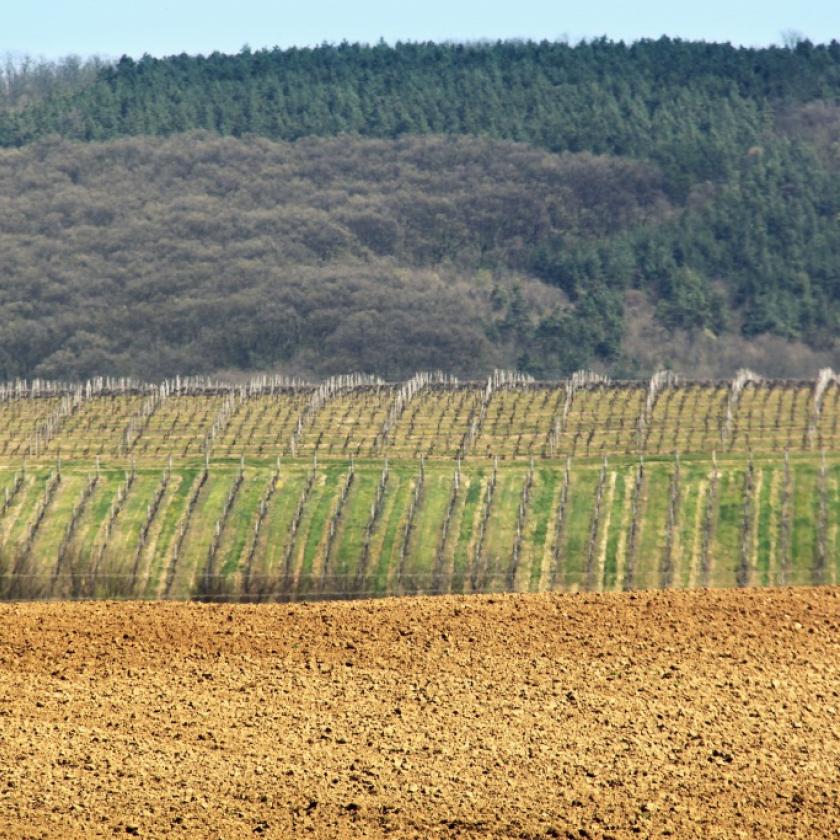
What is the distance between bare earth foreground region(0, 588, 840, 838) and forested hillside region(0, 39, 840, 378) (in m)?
91.1

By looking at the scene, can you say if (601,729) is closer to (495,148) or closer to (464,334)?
(464,334)

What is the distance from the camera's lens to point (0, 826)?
12695mm

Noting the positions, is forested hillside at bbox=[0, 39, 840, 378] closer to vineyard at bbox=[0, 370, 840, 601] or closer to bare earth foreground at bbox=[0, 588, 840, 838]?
vineyard at bbox=[0, 370, 840, 601]

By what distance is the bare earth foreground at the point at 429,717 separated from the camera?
13.2m

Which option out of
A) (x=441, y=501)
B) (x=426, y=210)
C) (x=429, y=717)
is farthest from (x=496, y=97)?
(x=429, y=717)

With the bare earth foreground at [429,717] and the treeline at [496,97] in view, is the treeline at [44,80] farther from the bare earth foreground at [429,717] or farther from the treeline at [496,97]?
the bare earth foreground at [429,717]

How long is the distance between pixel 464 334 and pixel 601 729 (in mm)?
102101

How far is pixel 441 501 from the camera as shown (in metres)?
47.4

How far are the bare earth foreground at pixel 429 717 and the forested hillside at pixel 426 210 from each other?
9112 centimetres

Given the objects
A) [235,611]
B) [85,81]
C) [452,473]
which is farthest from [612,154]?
[235,611]

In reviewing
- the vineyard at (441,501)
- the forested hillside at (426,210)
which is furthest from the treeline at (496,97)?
the vineyard at (441,501)

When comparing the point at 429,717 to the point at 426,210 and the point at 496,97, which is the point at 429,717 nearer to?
the point at 426,210

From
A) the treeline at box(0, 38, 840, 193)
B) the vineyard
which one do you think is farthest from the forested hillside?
the vineyard

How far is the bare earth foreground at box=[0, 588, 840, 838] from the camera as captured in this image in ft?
43.2
